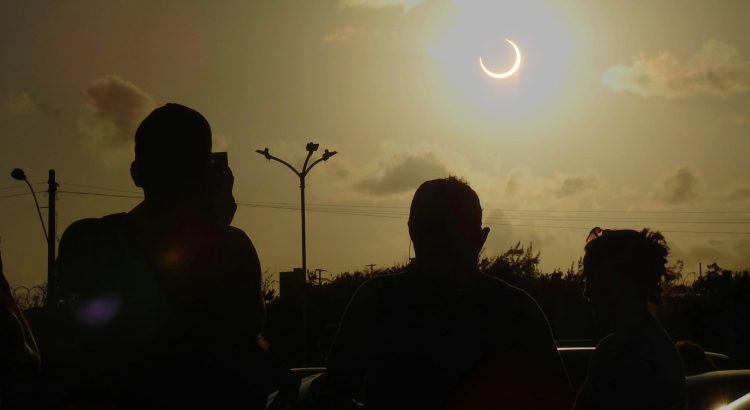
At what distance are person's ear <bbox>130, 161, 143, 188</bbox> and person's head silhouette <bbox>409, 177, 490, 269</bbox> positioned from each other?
0.98m

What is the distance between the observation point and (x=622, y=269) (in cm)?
395

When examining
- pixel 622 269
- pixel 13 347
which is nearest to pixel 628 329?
pixel 622 269

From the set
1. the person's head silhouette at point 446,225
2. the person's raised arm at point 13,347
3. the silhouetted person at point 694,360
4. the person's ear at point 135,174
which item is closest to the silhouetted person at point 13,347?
the person's raised arm at point 13,347

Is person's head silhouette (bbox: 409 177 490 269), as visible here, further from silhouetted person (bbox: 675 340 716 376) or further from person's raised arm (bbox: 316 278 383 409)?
silhouetted person (bbox: 675 340 716 376)

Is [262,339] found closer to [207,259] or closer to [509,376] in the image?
[207,259]

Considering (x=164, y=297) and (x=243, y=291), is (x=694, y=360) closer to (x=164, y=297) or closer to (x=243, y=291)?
(x=243, y=291)

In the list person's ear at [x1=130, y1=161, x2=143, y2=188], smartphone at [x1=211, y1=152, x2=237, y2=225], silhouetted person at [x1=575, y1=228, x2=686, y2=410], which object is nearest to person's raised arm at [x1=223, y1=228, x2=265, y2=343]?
smartphone at [x1=211, y1=152, x2=237, y2=225]

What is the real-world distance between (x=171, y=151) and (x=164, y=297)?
1.59 feet

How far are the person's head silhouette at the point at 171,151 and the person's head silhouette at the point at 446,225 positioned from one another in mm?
827

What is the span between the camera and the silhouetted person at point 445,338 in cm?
311

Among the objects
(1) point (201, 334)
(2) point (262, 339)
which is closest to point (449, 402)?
(2) point (262, 339)

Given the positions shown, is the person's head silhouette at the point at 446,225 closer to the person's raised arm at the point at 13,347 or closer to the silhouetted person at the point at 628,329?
the silhouetted person at the point at 628,329

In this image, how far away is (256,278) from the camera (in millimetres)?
2918

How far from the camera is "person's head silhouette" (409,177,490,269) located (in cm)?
324
